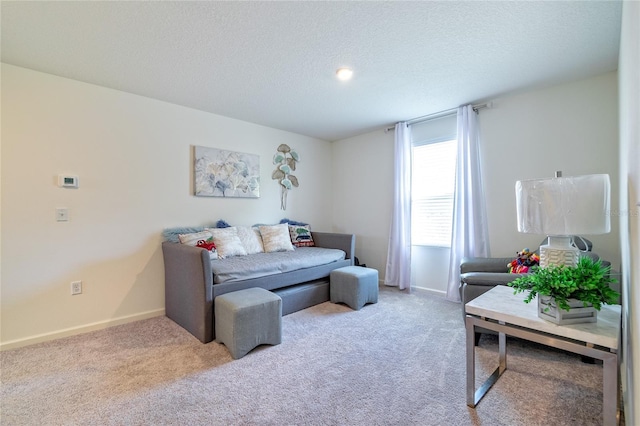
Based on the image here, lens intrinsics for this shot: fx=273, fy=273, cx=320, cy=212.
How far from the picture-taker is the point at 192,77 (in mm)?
2504

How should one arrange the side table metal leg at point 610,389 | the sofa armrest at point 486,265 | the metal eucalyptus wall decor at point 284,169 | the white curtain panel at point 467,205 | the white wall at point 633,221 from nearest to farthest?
the white wall at point 633,221 → the side table metal leg at point 610,389 → the sofa armrest at point 486,265 → the white curtain panel at point 467,205 → the metal eucalyptus wall decor at point 284,169

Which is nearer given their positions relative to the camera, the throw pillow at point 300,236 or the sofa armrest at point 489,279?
the sofa armrest at point 489,279

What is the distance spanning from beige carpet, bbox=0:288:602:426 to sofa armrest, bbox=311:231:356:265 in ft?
4.37

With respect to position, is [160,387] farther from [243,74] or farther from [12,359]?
[243,74]

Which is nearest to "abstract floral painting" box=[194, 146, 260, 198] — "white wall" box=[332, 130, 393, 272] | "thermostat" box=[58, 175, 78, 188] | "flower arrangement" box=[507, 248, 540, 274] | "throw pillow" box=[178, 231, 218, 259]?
"throw pillow" box=[178, 231, 218, 259]

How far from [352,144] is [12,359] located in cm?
445

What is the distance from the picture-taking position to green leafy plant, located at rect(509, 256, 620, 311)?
Answer: 117cm

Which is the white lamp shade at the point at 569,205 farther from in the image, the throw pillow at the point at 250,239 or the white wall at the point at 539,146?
the throw pillow at the point at 250,239

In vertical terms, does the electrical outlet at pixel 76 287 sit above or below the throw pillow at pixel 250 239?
below

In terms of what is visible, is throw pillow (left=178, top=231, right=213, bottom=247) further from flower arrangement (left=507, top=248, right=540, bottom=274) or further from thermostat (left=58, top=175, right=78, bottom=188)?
flower arrangement (left=507, top=248, right=540, bottom=274)

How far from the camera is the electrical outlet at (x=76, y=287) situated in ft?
8.25

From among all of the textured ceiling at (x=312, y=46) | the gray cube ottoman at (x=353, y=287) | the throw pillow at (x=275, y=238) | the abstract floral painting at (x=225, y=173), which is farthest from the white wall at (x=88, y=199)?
the gray cube ottoman at (x=353, y=287)

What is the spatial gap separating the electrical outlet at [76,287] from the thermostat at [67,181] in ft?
2.93

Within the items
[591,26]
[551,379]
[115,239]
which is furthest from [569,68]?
[115,239]
